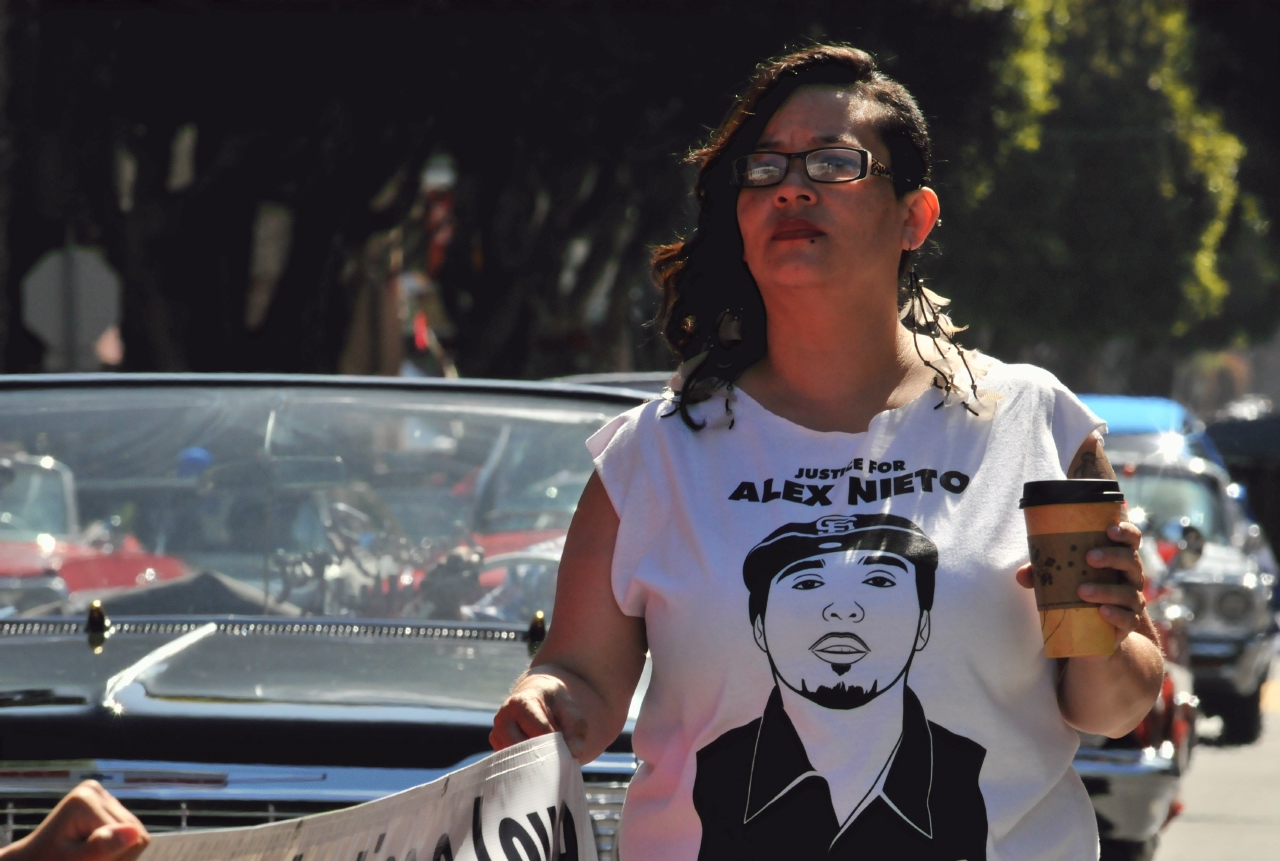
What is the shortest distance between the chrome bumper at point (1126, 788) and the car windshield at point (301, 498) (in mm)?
1586

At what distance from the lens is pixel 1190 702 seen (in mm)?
7082

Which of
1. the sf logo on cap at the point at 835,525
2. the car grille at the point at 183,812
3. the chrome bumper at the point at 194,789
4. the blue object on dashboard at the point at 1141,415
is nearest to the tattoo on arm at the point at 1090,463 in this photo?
the sf logo on cap at the point at 835,525

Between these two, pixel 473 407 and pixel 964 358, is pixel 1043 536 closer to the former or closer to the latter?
pixel 964 358

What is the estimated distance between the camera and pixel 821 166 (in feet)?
8.18

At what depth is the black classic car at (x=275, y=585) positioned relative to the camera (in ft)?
9.74

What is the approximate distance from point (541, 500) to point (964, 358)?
1724 mm

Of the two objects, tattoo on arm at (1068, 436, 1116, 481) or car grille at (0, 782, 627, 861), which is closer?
tattoo on arm at (1068, 436, 1116, 481)

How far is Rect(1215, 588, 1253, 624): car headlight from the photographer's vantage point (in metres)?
10.8

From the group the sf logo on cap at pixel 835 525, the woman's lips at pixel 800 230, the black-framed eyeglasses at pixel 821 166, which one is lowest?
the sf logo on cap at pixel 835 525

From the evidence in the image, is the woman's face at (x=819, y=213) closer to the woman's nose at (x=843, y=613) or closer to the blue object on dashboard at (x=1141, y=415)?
the woman's nose at (x=843, y=613)

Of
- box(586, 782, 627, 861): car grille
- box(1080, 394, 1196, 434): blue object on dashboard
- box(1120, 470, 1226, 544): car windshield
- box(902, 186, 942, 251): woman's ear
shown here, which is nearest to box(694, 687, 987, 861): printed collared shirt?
box(902, 186, 942, 251): woman's ear

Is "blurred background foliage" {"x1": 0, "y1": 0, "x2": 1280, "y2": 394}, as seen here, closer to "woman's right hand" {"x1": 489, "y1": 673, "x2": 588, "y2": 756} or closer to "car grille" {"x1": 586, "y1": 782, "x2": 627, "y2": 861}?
"car grille" {"x1": 586, "y1": 782, "x2": 627, "y2": 861}

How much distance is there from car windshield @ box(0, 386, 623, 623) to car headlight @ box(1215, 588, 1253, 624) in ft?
24.5

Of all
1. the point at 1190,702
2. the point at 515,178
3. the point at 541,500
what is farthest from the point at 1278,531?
the point at 541,500
